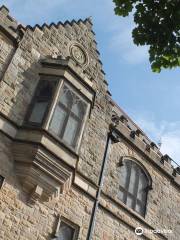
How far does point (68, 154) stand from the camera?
12.5 meters

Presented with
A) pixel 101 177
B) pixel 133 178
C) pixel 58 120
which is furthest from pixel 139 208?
pixel 58 120

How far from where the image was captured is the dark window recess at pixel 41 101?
12578 millimetres

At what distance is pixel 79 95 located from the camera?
1401cm

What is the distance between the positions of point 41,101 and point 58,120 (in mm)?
811

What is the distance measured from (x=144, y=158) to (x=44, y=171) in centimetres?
617

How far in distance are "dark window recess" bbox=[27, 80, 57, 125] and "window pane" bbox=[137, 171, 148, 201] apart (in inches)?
214

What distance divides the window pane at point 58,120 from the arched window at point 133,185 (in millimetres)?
3680

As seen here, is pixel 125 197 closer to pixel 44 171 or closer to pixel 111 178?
pixel 111 178

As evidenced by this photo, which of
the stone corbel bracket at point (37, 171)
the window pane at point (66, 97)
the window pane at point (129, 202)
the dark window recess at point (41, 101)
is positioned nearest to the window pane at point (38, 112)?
the dark window recess at point (41, 101)

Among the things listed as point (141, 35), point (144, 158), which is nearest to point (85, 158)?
point (144, 158)

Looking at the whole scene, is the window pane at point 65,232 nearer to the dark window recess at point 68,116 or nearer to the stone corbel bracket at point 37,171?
the stone corbel bracket at point 37,171

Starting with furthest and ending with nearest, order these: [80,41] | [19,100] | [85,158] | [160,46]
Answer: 1. [80,41]
2. [85,158]
3. [19,100]
4. [160,46]

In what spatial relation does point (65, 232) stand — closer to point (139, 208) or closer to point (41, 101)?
point (41, 101)

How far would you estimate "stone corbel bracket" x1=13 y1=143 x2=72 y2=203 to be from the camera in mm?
11594
